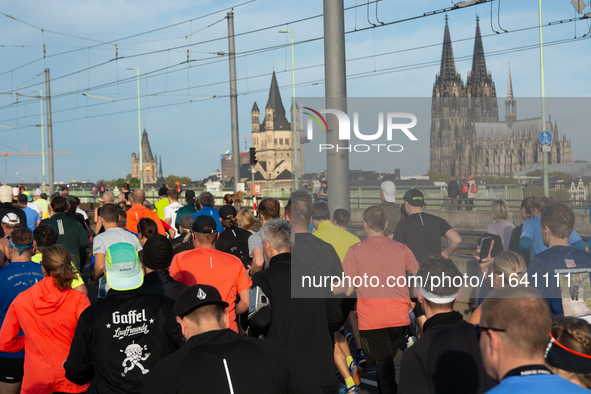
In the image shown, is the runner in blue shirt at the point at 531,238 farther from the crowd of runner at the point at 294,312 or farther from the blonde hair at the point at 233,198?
the blonde hair at the point at 233,198

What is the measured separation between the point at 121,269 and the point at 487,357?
2117 mm

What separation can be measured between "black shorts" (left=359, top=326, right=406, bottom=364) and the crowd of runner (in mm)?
11

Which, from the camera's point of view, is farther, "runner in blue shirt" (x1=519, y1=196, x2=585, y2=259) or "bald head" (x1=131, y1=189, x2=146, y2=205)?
"bald head" (x1=131, y1=189, x2=146, y2=205)

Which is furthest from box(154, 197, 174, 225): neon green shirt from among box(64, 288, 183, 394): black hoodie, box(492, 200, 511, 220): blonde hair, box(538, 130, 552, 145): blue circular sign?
box(538, 130, 552, 145): blue circular sign

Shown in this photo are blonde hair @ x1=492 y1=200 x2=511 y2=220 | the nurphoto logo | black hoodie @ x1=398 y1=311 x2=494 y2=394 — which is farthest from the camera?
blonde hair @ x1=492 y1=200 x2=511 y2=220

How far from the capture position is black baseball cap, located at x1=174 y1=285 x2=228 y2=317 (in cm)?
229

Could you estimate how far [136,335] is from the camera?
3113 millimetres

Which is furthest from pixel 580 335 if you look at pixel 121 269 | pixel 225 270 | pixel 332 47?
pixel 332 47

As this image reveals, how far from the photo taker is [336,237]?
5.88 m

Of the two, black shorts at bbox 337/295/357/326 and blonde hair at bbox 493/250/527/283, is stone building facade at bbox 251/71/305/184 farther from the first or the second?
blonde hair at bbox 493/250/527/283

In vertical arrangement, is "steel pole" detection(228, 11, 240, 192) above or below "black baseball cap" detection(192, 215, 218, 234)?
above

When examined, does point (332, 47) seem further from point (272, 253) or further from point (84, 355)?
point (84, 355)

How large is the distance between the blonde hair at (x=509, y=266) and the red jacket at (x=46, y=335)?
2878 mm

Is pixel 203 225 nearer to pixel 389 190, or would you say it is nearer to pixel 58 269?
pixel 58 269
